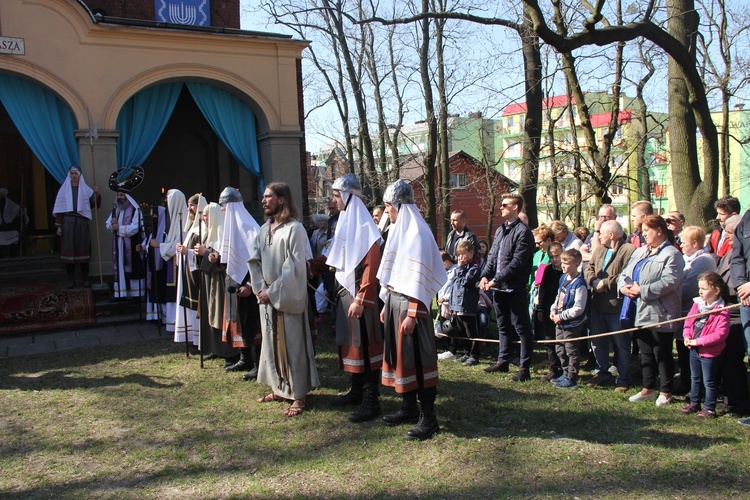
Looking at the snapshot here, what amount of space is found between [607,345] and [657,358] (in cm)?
68

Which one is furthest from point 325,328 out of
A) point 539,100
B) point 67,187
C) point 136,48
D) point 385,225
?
point 539,100

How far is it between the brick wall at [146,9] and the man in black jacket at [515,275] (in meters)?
10.4

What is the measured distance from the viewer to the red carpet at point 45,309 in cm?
960

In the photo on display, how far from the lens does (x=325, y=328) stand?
9.62m

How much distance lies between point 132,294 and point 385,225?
6.18m

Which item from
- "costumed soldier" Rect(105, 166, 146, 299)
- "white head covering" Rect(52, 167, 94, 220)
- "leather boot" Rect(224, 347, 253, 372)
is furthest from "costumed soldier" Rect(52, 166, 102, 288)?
"leather boot" Rect(224, 347, 253, 372)

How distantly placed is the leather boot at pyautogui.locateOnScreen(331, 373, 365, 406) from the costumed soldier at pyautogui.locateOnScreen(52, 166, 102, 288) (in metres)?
6.62

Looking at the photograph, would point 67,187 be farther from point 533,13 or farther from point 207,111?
point 533,13

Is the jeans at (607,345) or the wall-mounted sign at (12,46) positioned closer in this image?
the jeans at (607,345)

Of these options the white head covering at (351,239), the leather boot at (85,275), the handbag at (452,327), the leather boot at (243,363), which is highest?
the white head covering at (351,239)

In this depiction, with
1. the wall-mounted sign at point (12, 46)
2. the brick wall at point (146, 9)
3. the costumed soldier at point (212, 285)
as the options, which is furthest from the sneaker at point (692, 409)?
the brick wall at point (146, 9)

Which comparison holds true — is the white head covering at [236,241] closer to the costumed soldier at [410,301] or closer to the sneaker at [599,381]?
the costumed soldier at [410,301]

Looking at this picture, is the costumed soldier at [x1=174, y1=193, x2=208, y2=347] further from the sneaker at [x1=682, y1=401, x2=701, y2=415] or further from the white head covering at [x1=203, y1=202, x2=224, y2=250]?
the sneaker at [x1=682, y1=401, x2=701, y2=415]

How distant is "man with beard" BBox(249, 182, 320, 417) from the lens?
559 centimetres
